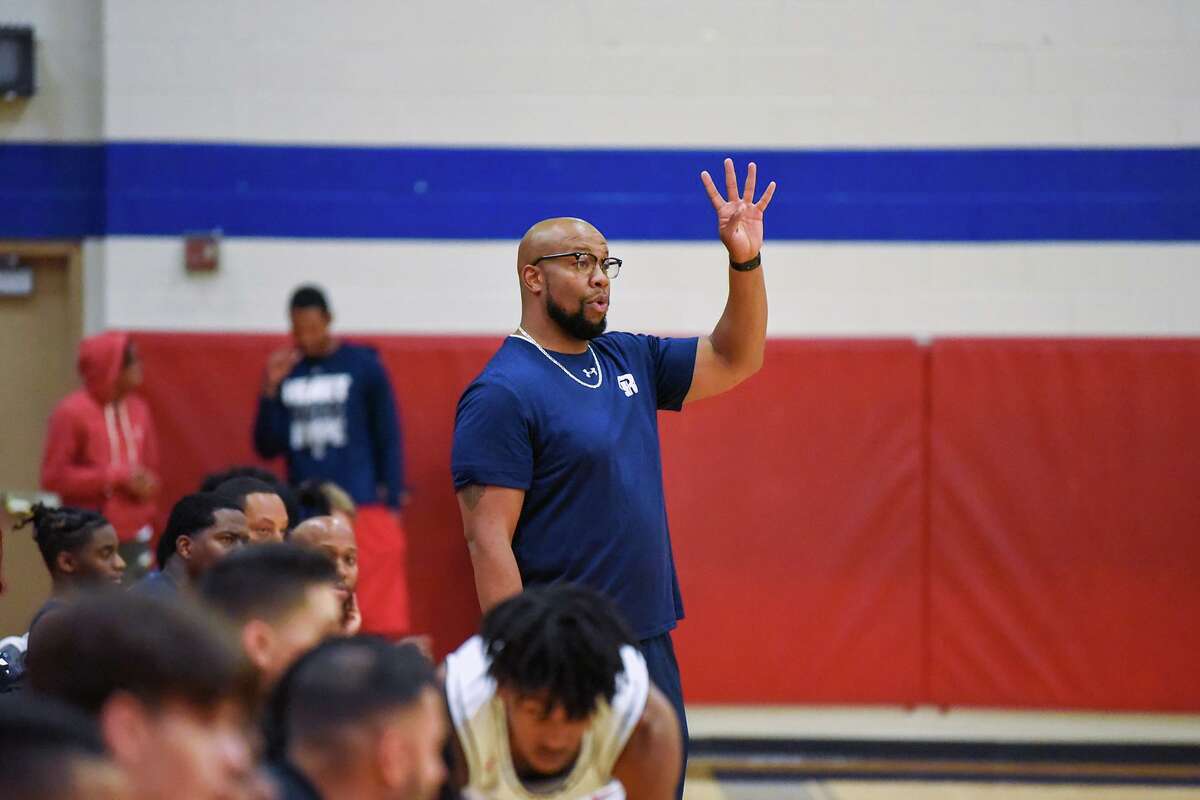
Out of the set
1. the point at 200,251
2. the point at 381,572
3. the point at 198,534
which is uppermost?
the point at 200,251

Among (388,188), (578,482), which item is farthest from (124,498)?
(578,482)

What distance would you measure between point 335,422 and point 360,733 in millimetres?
4616

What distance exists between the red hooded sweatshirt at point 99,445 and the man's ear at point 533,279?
3.03 meters

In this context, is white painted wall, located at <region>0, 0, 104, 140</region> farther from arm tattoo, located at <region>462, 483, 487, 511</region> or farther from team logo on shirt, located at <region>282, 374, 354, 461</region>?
arm tattoo, located at <region>462, 483, 487, 511</region>

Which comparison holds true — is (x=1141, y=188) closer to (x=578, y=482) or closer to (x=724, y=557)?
(x=724, y=557)

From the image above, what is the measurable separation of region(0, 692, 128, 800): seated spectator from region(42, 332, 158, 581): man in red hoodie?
4.76m

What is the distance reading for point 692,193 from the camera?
270 inches

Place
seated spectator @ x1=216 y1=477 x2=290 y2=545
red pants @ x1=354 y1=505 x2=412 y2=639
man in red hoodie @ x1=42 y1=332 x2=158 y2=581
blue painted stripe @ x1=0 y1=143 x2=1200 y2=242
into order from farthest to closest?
blue painted stripe @ x1=0 y1=143 x2=1200 y2=242
red pants @ x1=354 y1=505 x2=412 y2=639
man in red hoodie @ x1=42 y1=332 x2=158 y2=581
seated spectator @ x1=216 y1=477 x2=290 y2=545

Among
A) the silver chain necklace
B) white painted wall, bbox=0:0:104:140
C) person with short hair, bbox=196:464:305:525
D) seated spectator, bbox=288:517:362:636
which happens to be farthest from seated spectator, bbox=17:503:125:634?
white painted wall, bbox=0:0:104:140

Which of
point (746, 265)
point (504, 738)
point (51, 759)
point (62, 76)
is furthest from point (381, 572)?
point (51, 759)

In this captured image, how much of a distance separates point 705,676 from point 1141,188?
305cm

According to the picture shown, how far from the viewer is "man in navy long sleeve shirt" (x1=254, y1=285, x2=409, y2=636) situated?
6.46 meters

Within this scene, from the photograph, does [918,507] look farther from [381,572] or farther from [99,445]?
[99,445]

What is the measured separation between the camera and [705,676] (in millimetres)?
6773
